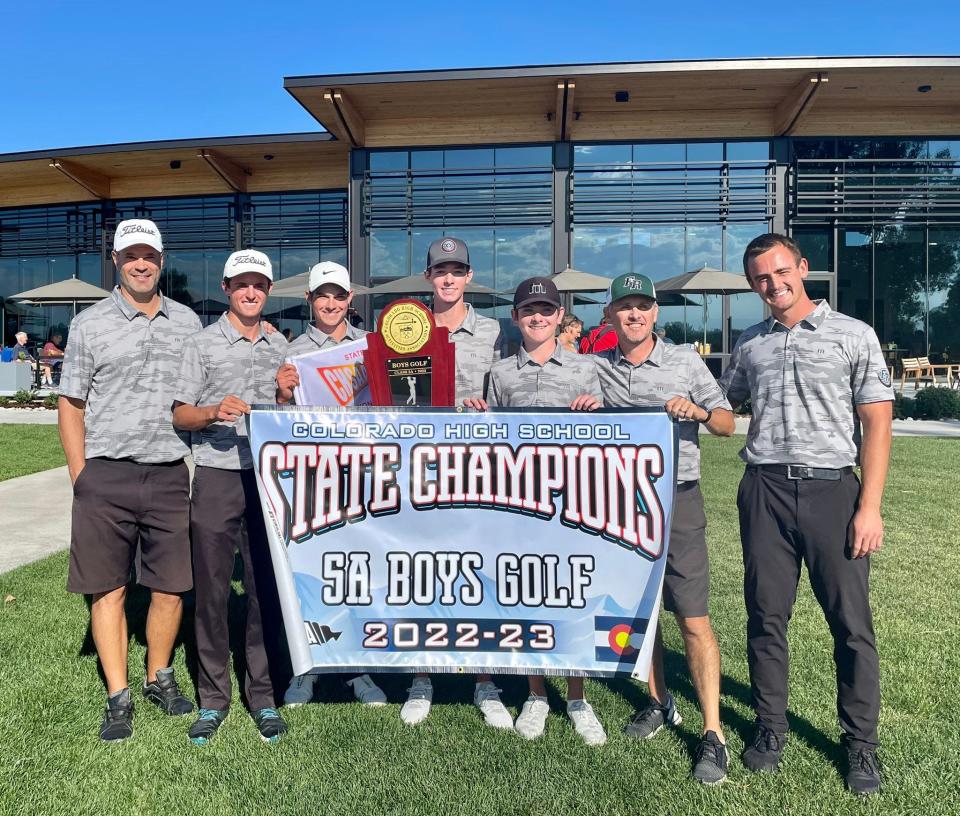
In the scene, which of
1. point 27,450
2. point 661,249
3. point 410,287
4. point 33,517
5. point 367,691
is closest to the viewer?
point 367,691

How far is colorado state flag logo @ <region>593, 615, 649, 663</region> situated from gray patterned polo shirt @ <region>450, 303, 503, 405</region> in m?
1.25

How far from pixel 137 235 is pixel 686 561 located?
282cm

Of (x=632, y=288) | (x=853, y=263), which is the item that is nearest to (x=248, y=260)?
(x=632, y=288)

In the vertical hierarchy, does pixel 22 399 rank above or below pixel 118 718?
above

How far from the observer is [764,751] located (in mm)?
2850

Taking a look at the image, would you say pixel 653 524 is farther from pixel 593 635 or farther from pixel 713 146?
pixel 713 146

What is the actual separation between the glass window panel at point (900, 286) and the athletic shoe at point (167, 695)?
19.6 metres

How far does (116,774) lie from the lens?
2812mm

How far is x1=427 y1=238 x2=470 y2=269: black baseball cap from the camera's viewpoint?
3561 millimetres

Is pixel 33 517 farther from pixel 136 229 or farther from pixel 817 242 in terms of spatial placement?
pixel 817 242

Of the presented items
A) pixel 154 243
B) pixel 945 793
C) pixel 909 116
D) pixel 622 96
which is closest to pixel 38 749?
pixel 154 243

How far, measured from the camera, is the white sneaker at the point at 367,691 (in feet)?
11.3

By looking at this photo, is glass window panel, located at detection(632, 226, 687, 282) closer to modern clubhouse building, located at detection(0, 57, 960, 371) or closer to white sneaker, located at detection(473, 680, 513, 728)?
modern clubhouse building, located at detection(0, 57, 960, 371)

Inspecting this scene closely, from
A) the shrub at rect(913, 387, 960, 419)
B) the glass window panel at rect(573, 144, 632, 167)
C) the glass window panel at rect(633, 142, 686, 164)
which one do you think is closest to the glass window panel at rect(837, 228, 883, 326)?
the shrub at rect(913, 387, 960, 419)
